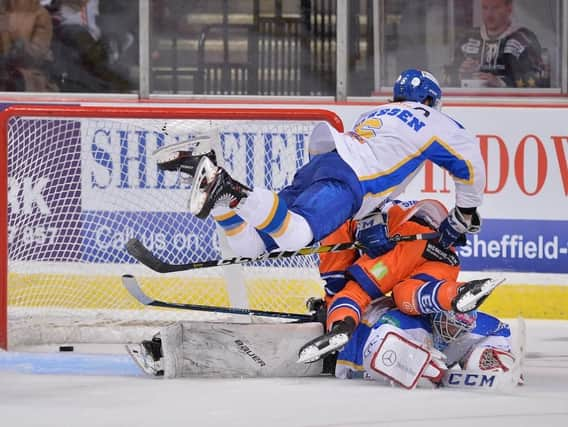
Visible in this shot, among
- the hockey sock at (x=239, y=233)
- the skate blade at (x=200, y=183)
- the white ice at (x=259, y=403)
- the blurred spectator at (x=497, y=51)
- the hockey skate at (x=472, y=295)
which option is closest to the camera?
the white ice at (x=259, y=403)

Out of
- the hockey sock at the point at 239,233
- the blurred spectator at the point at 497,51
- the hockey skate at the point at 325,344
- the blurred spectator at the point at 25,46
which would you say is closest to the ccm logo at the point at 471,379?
the hockey skate at the point at 325,344

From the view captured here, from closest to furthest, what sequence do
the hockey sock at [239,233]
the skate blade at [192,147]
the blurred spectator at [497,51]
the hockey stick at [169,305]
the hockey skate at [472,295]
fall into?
the skate blade at [192,147]
the hockey skate at [472,295]
the hockey sock at [239,233]
the hockey stick at [169,305]
the blurred spectator at [497,51]

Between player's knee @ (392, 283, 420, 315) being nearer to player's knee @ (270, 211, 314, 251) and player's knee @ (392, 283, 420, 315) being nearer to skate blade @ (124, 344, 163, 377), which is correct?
player's knee @ (270, 211, 314, 251)

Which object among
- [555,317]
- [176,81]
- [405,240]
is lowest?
[555,317]

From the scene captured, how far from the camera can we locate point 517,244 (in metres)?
6.79

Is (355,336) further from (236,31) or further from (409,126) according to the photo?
(236,31)

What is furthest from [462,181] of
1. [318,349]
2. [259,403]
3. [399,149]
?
[259,403]

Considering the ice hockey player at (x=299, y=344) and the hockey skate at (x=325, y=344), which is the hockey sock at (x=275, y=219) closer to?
the hockey skate at (x=325, y=344)

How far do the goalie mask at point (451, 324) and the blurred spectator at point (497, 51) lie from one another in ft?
8.80

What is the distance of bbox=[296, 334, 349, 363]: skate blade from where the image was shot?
4.42m

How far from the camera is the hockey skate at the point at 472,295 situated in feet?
14.8

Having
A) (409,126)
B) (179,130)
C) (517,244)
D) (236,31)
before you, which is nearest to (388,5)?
(236,31)

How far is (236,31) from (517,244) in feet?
6.22

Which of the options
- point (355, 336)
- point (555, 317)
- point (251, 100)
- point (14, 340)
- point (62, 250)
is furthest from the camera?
point (251, 100)
